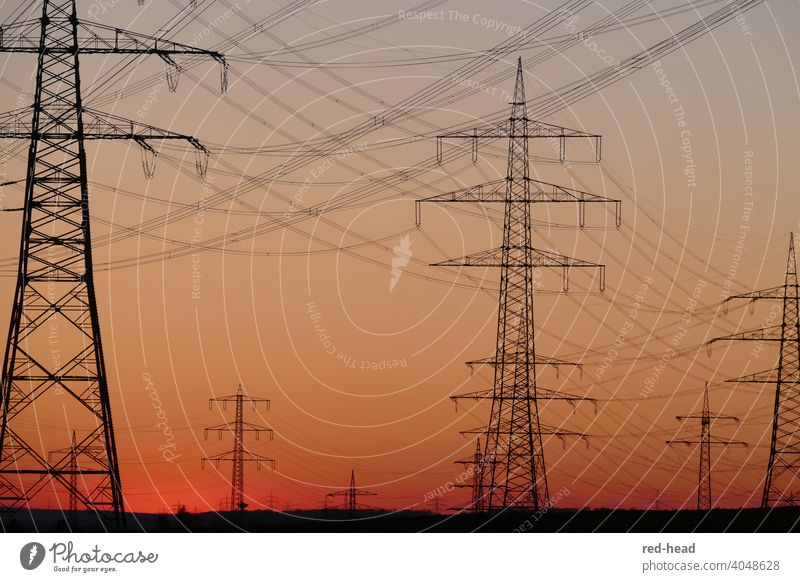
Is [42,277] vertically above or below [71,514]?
above

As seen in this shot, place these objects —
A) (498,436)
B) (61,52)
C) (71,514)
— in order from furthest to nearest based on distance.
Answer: (498,436), (71,514), (61,52)

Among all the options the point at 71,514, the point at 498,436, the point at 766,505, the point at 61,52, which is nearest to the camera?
the point at 61,52

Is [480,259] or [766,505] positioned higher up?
[480,259]

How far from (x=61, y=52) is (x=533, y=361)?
1605cm

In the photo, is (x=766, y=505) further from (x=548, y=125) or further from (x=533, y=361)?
(x=548, y=125)

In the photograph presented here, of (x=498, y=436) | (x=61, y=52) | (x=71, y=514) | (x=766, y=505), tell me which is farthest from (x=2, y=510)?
(x=766, y=505)
